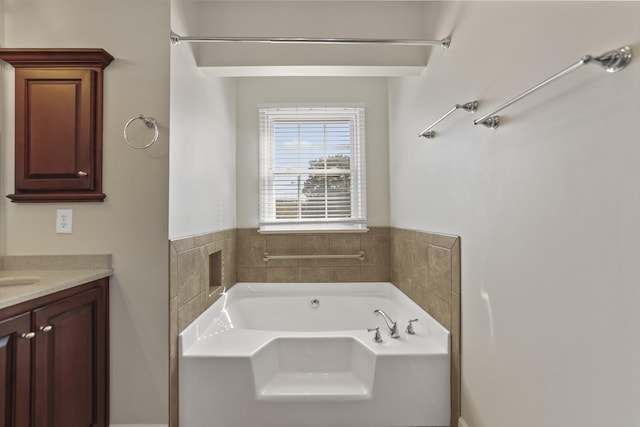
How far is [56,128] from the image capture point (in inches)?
71.5

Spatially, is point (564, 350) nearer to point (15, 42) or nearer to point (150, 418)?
point (150, 418)

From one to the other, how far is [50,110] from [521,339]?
8.09 feet

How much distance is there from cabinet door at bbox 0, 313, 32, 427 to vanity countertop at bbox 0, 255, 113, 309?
9.1 inches

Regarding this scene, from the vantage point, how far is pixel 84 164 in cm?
182

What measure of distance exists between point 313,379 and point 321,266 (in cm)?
133

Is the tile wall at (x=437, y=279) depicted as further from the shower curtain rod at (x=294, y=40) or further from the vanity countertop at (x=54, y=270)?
the vanity countertop at (x=54, y=270)

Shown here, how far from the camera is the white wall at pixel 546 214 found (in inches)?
35.7

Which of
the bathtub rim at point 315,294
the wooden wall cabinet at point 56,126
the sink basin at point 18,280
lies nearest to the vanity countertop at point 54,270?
the sink basin at point 18,280

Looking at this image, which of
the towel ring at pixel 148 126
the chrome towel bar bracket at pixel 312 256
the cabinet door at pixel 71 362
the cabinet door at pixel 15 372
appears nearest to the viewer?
the cabinet door at pixel 15 372

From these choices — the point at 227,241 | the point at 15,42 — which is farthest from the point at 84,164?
the point at 227,241

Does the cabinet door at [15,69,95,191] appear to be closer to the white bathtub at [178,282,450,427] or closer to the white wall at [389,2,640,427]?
the white bathtub at [178,282,450,427]

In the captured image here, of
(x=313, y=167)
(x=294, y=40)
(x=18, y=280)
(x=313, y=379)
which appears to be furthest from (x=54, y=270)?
(x=313, y=167)

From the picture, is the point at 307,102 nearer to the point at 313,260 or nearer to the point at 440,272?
the point at 313,260

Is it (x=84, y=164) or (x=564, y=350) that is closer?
(x=564, y=350)
